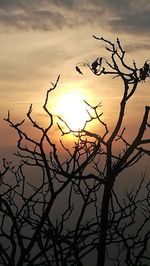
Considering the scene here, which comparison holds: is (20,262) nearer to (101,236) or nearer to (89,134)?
(101,236)

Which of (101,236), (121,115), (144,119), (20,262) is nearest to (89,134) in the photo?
(121,115)

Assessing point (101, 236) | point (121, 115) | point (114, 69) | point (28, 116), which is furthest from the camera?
point (114, 69)

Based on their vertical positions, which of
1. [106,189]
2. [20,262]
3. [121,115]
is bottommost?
[20,262]

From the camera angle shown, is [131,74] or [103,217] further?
[131,74]

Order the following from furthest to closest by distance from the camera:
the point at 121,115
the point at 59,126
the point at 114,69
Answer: the point at 59,126 → the point at 114,69 → the point at 121,115

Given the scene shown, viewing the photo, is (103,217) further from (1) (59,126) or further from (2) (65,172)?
(1) (59,126)

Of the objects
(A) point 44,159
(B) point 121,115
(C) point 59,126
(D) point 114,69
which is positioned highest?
(D) point 114,69

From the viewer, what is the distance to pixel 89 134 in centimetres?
343

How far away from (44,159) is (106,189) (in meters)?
0.58

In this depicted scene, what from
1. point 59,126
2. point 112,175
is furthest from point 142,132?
point 59,126

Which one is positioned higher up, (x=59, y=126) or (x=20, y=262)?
(x=59, y=126)

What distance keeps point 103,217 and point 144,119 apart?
76cm

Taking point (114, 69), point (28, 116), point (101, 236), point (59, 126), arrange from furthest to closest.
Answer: point (59, 126) → point (114, 69) → point (28, 116) → point (101, 236)

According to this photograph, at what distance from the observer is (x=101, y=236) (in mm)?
2793
